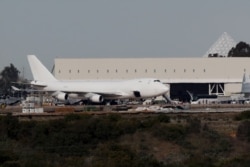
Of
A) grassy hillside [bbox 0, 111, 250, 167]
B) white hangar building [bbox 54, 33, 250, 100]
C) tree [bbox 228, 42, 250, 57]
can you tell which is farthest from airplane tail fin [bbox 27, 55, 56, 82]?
tree [bbox 228, 42, 250, 57]

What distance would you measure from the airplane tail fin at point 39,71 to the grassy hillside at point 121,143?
53206 millimetres

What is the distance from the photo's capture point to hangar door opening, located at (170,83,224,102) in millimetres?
131875

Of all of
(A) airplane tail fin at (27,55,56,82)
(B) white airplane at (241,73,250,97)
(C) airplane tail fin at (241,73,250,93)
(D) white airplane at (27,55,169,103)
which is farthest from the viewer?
(C) airplane tail fin at (241,73,250,93)

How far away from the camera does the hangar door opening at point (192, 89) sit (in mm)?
131875

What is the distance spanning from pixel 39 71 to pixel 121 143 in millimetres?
68864

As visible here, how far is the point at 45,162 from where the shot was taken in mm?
33281

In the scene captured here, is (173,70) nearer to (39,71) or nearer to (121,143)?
(39,71)

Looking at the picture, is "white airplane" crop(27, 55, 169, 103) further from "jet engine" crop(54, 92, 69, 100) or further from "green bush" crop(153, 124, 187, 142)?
"green bush" crop(153, 124, 187, 142)

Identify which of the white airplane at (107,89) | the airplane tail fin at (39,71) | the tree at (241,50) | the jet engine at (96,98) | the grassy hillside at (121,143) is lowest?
the grassy hillside at (121,143)

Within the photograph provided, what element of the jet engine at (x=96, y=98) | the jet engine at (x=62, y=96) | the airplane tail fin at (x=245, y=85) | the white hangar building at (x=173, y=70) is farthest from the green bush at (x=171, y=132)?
the white hangar building at (x=173, y=70)

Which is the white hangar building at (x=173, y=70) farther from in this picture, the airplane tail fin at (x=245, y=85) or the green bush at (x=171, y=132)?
the green bush at (x=171, y=132)

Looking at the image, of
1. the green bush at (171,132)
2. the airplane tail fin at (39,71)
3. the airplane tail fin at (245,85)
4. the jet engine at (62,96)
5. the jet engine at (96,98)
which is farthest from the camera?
the airplane tail fin at (245,85)

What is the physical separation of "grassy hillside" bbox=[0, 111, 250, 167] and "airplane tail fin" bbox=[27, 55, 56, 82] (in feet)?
175

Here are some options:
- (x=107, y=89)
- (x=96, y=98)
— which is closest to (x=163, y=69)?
(x=107, y=89)
